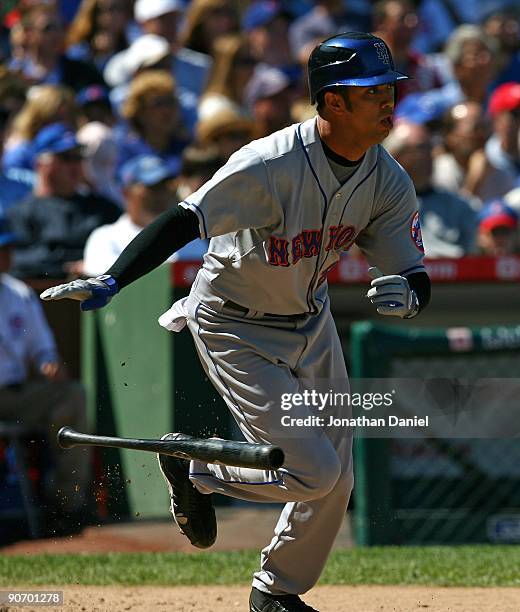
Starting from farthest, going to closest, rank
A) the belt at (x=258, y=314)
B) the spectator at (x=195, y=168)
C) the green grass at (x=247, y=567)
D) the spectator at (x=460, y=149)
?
the spectator at (x=460, y=149)
the spectator at (x=195, y=168)
the green grass at (x=247, y=567)
the belt at (x=258, y=314)

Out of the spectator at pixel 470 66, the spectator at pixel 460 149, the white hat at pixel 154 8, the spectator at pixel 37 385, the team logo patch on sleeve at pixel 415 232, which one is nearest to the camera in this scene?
the team logo patch on sleeve at pixel 415 232

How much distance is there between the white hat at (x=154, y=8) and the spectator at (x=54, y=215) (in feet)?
6.54

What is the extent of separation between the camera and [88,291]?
387cm

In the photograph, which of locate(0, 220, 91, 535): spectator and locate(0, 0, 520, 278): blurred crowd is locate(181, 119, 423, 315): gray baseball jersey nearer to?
locate(0, 220, 91, 535): spectator

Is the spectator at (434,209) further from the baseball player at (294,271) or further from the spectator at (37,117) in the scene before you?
the baseball player at (294,271)

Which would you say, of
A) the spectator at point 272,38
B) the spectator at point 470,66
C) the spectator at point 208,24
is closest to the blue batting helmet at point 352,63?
the spectator at point 470,66

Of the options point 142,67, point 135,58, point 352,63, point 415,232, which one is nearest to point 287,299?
point 415,232

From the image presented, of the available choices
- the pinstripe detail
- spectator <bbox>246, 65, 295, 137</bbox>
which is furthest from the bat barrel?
spectator <bbox>246, 65, 295, 137</bbox>

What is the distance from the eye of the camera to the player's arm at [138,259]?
12.7 feet

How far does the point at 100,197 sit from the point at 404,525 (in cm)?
298

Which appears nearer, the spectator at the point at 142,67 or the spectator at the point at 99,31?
the spectator at the point at 142,67

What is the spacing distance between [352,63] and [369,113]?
0.57 feet

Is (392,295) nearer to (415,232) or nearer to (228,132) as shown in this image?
(415,232)

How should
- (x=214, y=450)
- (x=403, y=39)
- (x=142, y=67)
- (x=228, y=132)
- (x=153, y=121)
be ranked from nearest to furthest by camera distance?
(x=214, y=450) → (x=228, y=132) → (x=153, y=121) → (x=142, y=67) → (x=403, y=39)
